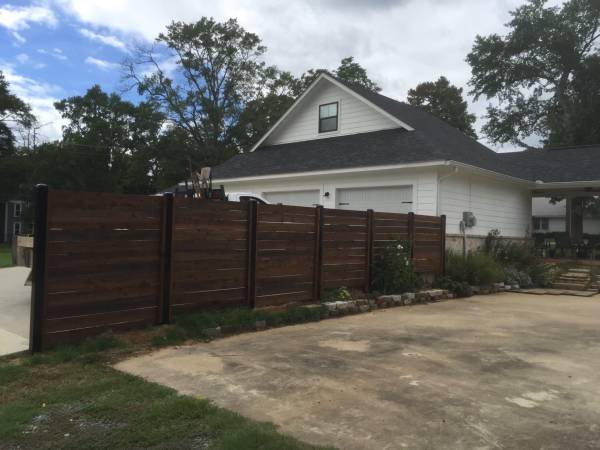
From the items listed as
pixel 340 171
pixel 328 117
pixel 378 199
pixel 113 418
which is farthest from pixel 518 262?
pixel 113 418

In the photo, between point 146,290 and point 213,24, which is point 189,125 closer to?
point 213,24

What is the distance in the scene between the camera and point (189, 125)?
34438 mm

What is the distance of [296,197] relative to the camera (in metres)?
15.2

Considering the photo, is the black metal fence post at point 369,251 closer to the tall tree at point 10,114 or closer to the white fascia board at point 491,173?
the white fascia board at point 491,173

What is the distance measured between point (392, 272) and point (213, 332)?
14.7 ft

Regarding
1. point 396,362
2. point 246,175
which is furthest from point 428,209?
point 396,362

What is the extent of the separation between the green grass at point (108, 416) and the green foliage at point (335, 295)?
443 cm

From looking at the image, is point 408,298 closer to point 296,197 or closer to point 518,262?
point 518,262

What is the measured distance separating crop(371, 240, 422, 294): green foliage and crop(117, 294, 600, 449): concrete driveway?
207 centimetres

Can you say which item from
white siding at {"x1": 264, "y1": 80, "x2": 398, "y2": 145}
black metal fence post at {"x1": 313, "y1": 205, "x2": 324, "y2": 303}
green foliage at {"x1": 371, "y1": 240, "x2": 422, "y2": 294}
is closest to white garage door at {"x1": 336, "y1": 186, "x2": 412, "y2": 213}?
white siding at {"x1": 264, "y1": 80, "x2": 398, "y2": 145}

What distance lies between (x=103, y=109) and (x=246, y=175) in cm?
3142

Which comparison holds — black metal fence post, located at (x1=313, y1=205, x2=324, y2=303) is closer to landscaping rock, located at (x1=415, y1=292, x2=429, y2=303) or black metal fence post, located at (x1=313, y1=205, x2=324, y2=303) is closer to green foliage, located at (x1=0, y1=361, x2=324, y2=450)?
landscaping rock, located at (x1=415, y1=292, x2=429, y2=303)

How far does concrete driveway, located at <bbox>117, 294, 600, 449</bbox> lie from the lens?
3383 mm

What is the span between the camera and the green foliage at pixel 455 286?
11.0 metres
